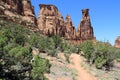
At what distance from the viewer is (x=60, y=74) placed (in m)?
42.2

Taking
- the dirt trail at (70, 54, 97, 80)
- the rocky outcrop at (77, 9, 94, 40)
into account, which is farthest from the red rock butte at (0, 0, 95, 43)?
the dirt trail at (70, 54, 97, 80)

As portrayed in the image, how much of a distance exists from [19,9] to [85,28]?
35665mm

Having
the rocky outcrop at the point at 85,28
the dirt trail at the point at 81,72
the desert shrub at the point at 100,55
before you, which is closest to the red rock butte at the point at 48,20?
the rocky outcrop at the point at 85,28

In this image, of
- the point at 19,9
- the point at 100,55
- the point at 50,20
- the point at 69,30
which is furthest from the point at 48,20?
the point at 100,55

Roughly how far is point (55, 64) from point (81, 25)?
76.0 metres

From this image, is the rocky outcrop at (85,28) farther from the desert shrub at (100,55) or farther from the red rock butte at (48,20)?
Answer: the desert shrub at (100,55)

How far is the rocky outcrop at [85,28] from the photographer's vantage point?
398ft

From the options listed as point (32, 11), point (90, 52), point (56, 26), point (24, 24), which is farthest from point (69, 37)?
point (90, 52)

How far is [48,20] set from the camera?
109438 mm

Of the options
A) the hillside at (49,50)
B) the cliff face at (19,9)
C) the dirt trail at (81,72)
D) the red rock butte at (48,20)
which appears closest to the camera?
the hillside at (49,50)

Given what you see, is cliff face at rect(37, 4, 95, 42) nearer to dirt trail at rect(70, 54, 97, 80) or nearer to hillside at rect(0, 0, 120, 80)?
hillside at rect(0, 0, 120, 80)

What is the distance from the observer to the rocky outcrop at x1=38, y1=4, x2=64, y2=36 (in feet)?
352

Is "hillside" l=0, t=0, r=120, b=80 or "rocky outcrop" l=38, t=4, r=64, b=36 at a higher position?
"rocky outcrop" l=38, t=4, r=64, b=36

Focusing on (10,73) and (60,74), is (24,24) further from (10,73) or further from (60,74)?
(10,73)
